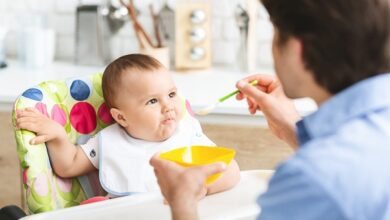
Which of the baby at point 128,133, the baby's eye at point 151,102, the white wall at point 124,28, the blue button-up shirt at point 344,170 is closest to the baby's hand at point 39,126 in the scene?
the baby at point 128,133

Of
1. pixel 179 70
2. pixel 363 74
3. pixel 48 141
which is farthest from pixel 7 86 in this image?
pixel 363 74

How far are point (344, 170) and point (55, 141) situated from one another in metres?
0.94

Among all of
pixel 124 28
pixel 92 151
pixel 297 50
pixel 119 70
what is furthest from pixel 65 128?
pixel 124 28

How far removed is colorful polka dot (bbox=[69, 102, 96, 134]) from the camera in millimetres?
1854

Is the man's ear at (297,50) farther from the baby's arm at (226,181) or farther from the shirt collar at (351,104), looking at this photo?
the baby's arm at (226,181)

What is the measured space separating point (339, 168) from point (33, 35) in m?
2.22

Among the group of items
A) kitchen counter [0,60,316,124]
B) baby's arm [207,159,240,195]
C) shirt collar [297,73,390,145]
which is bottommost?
kitchen counter [0,60,316,124]

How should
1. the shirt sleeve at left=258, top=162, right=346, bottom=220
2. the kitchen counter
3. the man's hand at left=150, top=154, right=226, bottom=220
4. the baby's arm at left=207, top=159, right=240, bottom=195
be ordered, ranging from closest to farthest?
the shirt sleeve at left=258, top=162, right=346, bottom=220 < the man's hand at left=150, top=154, right=226, bottom=220 < the baby's arm at left=207, top=159, right=240, bottom=195 < the kitchen counter

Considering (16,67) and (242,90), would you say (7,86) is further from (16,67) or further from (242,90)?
(242,90)

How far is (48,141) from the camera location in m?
1.75

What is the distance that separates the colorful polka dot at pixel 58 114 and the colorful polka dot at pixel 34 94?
5 centimetres

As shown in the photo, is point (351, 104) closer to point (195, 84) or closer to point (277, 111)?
point (277, 111)

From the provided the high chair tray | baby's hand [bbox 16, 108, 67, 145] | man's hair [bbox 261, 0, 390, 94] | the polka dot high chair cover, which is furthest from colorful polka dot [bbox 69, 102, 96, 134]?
man's hair [bbox 261, 0, 390, 94]

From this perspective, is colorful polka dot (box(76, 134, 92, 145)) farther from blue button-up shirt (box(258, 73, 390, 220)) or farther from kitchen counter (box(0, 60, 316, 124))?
blue button-up shirt (box(258, 73, 390, 220))
